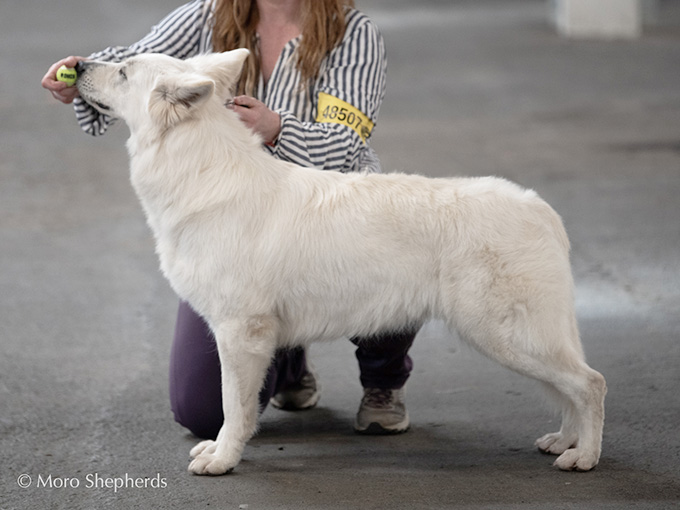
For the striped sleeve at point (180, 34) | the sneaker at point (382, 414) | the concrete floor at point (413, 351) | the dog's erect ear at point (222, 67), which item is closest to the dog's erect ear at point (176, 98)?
the dog's erect ear at point (222, 67)

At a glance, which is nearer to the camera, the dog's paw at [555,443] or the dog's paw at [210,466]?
the dog's paw at [210,466]

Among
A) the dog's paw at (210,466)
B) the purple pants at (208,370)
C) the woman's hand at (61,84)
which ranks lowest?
the dog's paw at (210,466)

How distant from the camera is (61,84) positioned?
121 inches

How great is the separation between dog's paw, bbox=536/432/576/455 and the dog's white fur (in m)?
0.10

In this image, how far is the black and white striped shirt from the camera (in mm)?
3312

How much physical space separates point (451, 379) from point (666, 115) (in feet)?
21.7

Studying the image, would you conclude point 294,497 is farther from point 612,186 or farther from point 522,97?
point 522,97

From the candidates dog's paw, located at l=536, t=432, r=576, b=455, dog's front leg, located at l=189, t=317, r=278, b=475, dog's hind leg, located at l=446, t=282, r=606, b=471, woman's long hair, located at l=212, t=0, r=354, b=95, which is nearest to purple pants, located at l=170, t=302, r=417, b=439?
dog's front leg, located at l=189, t=317, r=278, b=475

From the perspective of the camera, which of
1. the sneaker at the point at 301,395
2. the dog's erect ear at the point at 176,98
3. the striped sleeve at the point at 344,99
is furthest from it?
the sneaker at the point at 301,395

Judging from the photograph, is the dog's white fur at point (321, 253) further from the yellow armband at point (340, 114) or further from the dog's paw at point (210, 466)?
the yellow armband at point (340, 114)

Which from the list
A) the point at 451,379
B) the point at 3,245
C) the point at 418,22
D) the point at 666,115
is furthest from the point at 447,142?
the point at 418,22

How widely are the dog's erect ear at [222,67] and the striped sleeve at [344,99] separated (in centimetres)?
36

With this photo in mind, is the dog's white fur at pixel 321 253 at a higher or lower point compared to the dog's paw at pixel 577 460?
higher

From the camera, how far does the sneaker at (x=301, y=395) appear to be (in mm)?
3654
